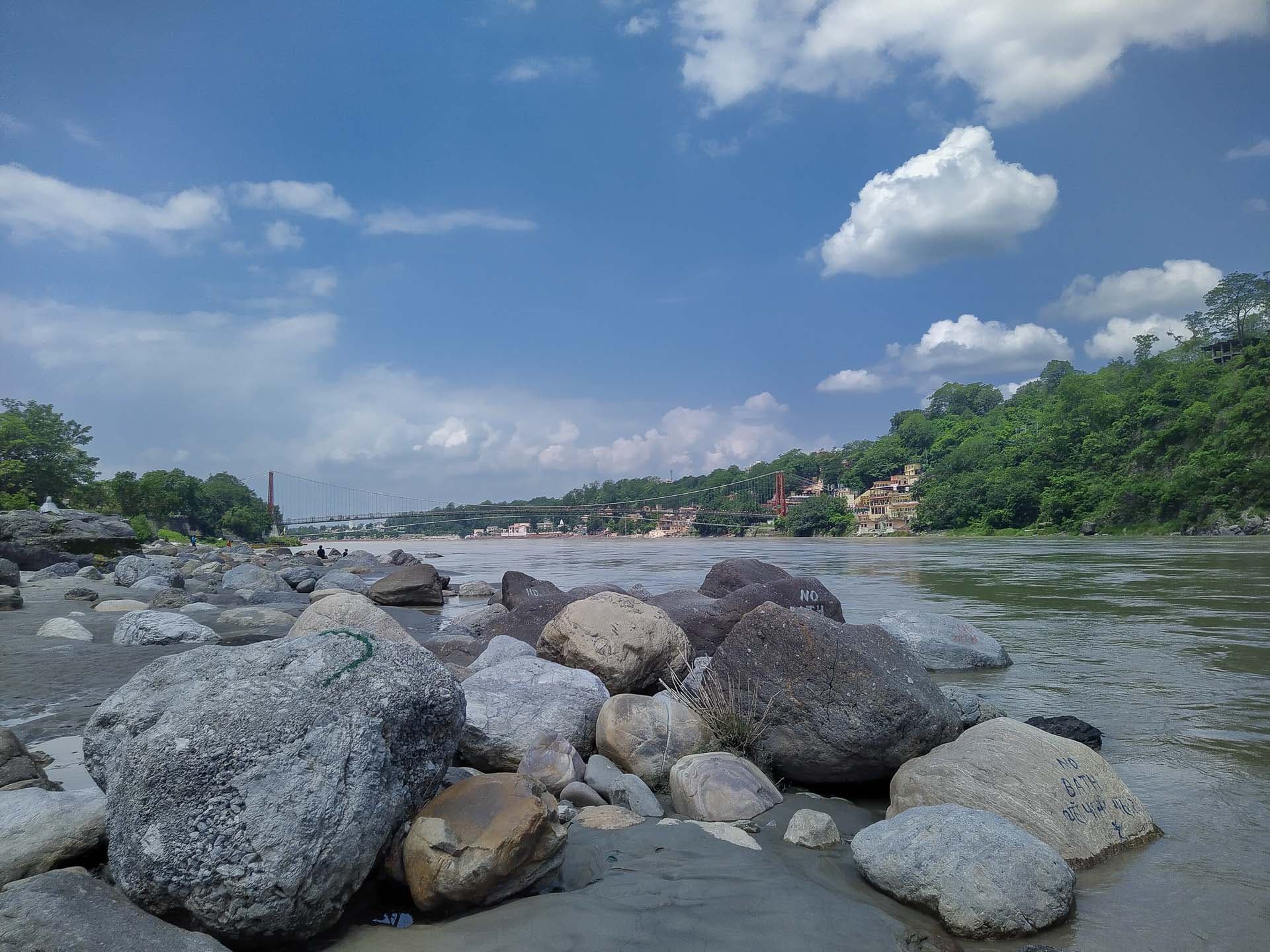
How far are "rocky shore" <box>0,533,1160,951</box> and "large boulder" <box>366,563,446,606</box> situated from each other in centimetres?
1385

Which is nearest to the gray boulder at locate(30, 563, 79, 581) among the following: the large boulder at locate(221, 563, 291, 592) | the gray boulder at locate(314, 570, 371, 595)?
the large boulder at locate(221, 563, 291, 592)

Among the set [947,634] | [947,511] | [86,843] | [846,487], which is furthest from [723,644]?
[846,487]

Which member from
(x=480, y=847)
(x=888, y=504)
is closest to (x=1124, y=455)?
(x=888, y=504)

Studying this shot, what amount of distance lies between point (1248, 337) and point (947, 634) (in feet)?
346

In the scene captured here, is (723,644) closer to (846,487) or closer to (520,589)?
(520,589)

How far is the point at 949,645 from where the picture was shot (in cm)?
946

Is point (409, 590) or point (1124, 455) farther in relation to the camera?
point (1124, 455)

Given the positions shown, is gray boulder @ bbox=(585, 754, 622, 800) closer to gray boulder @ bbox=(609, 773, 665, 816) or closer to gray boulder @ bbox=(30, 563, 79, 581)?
gray boulder @ bbox=(609, 773, 665, 816)

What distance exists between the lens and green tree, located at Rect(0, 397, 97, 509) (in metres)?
42.3

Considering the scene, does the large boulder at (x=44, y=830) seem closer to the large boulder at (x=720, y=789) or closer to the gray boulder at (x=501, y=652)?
the large boulder at (x=720, y=789)

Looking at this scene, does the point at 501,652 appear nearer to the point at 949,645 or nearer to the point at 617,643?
the point at 617,643

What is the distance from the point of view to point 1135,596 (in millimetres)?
16422

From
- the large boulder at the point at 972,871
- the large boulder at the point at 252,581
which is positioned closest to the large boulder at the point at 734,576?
the large boulder at the point at 972,871

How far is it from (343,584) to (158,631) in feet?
40.5
